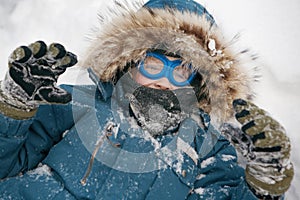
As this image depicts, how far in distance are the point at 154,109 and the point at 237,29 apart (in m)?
0.82

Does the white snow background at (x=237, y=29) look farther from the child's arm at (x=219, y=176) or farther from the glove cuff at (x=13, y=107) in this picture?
the glove cuff at (x=13, y=107)

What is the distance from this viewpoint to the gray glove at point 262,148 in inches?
44.7

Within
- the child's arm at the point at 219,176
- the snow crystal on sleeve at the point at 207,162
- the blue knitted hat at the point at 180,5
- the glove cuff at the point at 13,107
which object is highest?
the blue knitted hat at the point at 180,5

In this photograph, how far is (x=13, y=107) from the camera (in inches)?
44.1

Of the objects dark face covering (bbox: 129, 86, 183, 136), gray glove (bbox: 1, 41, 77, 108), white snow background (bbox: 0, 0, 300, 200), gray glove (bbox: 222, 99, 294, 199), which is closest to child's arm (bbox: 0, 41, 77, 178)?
gray glove (bbox: 1, 41, 77, 108)

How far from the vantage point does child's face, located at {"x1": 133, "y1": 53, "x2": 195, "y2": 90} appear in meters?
1.41

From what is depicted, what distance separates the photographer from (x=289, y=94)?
6.07 ft

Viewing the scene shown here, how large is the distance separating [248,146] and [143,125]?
358 mm

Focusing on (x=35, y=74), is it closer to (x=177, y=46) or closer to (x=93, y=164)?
(x=93, y=164)

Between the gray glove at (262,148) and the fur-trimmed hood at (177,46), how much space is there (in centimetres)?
31

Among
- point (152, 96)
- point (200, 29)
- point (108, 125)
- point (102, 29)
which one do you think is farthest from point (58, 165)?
point (200, 29)

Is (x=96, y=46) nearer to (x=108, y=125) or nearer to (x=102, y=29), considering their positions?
(x=102, y=29)

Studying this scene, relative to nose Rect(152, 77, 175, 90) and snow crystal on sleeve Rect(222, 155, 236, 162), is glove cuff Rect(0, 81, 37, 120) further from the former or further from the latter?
snow crystal on sleeve Rect(222, 155, 236, 162)

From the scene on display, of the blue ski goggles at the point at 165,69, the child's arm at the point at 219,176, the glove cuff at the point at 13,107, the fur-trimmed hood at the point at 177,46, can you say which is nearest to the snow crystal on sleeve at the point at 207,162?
the child's arm at the point at 219,176
